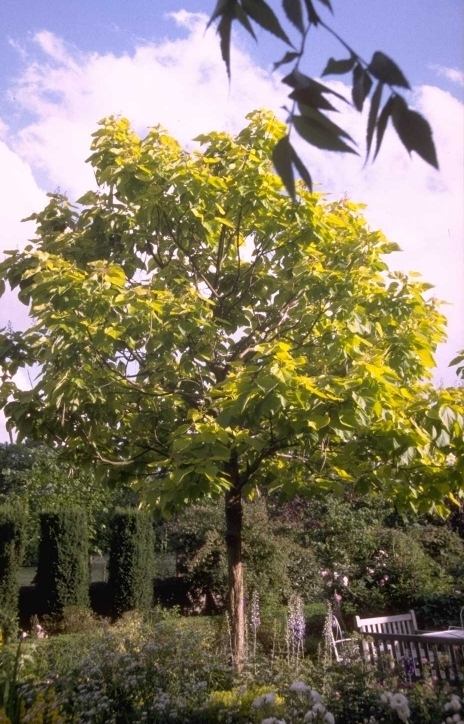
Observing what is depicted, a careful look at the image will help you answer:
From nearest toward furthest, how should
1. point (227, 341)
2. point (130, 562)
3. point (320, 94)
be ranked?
point (320, 94) < point (227, 341) < point (130, 562)

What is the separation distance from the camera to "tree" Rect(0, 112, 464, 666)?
14.4 ft

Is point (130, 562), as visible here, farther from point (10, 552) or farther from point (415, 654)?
point (415, 654)

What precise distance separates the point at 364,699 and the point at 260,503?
9203 mm

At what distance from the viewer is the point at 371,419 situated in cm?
459

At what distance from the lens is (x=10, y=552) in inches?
545

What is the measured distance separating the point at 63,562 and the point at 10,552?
110 cm

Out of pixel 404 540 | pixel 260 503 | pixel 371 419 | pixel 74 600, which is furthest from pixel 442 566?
pixel 371 419

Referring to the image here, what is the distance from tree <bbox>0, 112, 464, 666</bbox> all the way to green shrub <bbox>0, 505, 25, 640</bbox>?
9.07 metres

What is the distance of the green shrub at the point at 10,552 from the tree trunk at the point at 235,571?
9.06 m

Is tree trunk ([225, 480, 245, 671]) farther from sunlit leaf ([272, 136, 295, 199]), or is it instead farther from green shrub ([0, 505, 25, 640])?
green shrub ([0, 505, 25, 640])

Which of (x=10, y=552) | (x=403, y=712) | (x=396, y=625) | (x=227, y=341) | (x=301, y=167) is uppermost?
(x=227, y=341)

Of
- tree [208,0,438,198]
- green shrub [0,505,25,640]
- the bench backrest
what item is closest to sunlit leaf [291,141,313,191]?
tree [208,0,438,198]

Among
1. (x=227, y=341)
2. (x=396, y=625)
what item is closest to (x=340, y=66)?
(x=227, y=341)

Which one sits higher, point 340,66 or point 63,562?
point 63,562
